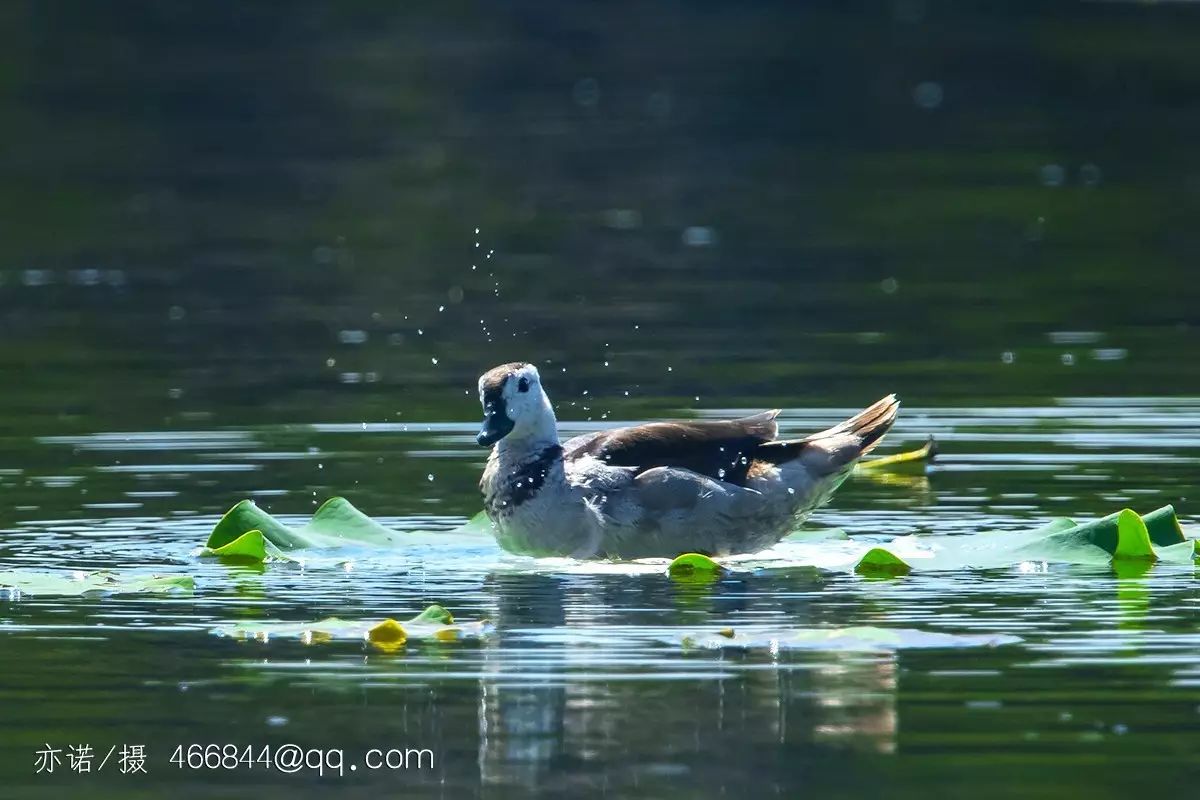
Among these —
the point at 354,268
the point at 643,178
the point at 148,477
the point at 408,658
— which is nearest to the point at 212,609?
the point at 408,658

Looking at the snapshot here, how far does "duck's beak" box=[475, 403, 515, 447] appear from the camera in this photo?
44.7 feet

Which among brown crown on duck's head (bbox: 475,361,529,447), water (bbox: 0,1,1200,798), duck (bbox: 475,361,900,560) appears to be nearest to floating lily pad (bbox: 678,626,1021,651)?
water (bbox: 0,1,1200,798)

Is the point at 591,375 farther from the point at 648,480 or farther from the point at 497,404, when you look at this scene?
the point at 648,480

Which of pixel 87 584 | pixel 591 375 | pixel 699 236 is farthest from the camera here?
pixel 699 236

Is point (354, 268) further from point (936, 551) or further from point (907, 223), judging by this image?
point (936, 551)

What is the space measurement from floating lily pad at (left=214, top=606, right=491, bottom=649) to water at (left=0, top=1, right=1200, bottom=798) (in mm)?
109

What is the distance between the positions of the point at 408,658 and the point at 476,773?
1846 mm

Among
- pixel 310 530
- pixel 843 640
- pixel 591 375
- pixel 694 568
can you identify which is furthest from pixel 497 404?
pixel 591 375

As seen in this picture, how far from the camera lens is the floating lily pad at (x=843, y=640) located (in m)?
10.8

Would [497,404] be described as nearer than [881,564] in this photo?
No

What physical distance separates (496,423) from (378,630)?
9.37 ft

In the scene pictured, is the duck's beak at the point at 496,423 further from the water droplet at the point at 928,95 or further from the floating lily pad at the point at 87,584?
the water droplet at the point at 928,95

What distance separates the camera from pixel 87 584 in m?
12.4

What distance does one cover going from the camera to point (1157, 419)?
1734 cm
